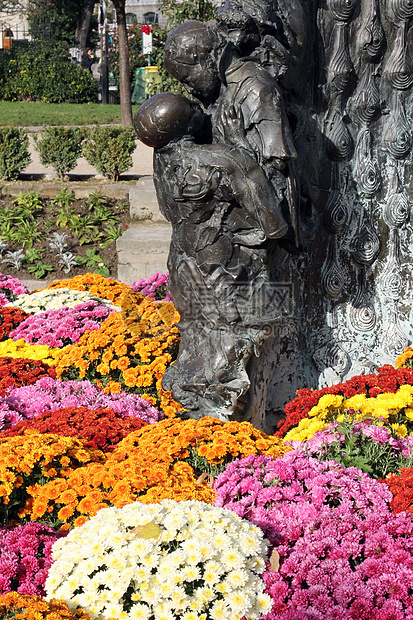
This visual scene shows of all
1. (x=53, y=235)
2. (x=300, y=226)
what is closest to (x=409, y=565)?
(x=300, y=226)

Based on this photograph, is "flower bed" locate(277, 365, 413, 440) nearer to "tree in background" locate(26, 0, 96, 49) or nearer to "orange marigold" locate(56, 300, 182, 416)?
"orange marigold" locate(56, 300, 182, 416)

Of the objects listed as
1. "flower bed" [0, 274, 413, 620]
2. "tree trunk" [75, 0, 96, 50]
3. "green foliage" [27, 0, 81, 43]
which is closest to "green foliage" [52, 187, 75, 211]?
"flower bed" [0, 274, 413, 620]

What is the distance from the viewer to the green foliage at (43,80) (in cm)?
2756

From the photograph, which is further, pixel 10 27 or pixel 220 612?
pixel 10 27

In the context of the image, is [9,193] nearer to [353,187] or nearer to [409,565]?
[353,187]

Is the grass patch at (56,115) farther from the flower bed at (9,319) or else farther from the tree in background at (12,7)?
the flower bed at (9,319)

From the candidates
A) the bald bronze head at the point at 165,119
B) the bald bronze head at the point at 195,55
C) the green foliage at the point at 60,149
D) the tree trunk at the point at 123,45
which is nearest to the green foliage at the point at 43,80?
the tree trunk at the point at 123,45

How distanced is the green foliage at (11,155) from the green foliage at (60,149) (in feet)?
0.94

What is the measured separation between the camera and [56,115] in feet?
68.3

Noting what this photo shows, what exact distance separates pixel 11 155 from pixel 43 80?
63.9 ft

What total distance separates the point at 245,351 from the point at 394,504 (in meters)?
1.26

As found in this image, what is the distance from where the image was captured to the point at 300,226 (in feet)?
12.3

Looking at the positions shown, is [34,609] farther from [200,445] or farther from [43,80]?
[43,80]

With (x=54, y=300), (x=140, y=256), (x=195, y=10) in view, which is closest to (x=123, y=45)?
(x=195, y=10)
